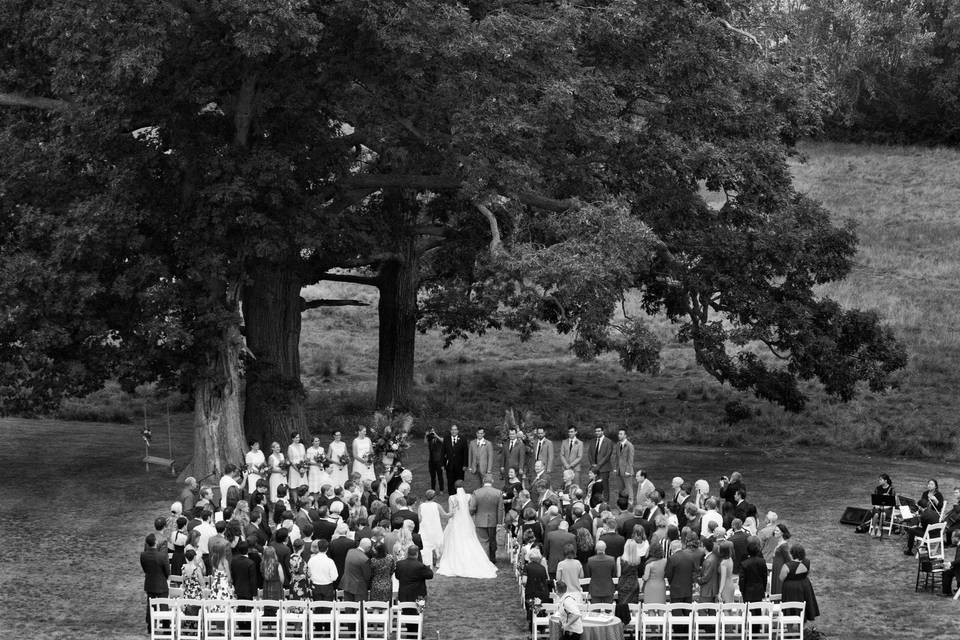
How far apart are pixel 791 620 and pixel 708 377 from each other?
97.7 ft

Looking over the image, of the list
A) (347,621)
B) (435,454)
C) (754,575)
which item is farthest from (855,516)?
(347,621)

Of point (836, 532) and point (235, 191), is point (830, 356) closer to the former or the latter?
point (836, 532)

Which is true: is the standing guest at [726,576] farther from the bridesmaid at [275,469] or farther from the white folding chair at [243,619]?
the bridesmaid at [275,469]

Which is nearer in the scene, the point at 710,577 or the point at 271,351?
the point at 710,577

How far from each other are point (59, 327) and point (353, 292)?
107 ft

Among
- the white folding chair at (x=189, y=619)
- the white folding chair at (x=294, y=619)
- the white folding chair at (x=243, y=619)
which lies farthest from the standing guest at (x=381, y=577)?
the white folding chair at (x=189, y=619)

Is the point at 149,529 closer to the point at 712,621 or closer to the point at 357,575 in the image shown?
the point at 357,575

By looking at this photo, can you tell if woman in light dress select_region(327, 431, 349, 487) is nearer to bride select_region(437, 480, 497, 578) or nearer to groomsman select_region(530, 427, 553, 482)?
groomsman select_region(530, 427, 553, 482)

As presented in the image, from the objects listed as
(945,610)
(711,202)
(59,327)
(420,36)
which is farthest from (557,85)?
(711,202)

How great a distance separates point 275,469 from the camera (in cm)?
2533

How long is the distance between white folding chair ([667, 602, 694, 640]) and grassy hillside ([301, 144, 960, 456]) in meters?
18.6

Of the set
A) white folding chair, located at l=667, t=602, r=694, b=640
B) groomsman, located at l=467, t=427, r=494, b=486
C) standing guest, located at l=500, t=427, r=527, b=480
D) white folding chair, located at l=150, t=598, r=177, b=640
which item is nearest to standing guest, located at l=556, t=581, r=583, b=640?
white folding chair, located at l=667, t=602, r=694, b=640

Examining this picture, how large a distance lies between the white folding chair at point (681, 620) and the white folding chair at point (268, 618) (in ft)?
15.4

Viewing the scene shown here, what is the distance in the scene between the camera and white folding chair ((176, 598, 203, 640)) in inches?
659
